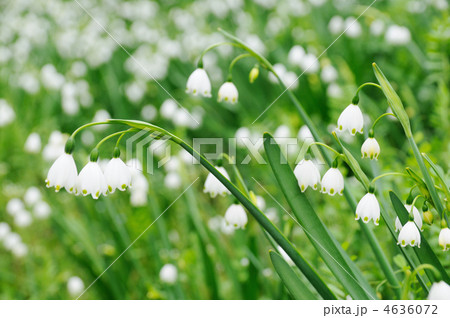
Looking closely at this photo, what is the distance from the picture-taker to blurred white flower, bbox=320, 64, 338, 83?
2965 mm

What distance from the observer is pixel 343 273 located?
3.60ft

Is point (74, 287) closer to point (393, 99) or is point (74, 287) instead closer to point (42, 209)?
point (42, 209)

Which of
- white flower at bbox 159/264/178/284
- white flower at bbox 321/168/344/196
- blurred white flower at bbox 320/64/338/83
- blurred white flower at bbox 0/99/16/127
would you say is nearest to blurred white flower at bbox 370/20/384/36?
blurred white flower at bbox 320/64/338/83

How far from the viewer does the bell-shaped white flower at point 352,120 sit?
3.71 feet

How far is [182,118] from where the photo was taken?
2984mm

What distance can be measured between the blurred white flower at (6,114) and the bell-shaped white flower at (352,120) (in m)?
3.07

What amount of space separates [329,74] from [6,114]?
2452 millimetres

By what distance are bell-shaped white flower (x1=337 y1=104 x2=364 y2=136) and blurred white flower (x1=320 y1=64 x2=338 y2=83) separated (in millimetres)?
1906

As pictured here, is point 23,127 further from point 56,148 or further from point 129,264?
point 129,264

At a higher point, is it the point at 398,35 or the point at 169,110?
the point at 398,35

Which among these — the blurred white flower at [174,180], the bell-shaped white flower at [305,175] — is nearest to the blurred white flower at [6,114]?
the blurred white flower at [174,180]

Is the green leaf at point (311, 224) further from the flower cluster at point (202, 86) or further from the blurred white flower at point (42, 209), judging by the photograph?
the blurred white flower at point (42, 209)

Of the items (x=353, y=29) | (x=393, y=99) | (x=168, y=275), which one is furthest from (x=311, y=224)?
(x=353, y=29)

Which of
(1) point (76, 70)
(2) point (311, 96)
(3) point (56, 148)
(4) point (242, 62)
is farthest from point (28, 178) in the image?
(2) point (311, 96)
